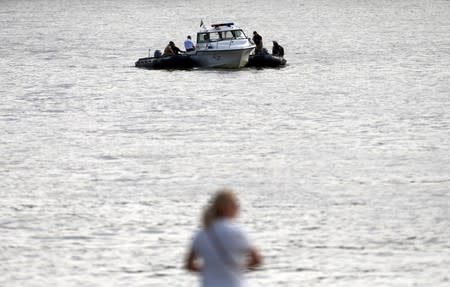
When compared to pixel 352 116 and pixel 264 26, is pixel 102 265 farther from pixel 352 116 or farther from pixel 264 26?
pixel 264 26

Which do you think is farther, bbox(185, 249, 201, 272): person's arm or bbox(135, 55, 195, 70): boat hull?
bbox(135, 55, 195, 70): boat hull

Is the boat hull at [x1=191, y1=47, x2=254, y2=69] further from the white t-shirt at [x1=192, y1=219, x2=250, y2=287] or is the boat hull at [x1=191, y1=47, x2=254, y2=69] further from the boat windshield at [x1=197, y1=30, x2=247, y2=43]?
the white t-shirt at [x1=192, y1=219, x2=250, y2=287]

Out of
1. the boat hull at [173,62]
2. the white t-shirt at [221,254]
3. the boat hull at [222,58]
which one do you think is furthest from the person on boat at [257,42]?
the white t-shirt at [221,254]

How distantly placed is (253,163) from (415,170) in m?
4.13

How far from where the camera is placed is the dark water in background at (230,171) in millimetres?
19750

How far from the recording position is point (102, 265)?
19.5m

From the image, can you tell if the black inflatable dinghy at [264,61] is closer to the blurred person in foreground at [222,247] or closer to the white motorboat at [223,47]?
the white motorboat at [223,47]

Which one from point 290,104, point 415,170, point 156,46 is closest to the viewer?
point 415,170

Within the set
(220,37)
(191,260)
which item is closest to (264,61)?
(220,37)

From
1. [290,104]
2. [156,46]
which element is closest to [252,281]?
[290,104]

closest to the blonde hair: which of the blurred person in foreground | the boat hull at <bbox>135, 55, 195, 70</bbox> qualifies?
the blurred person in foreground

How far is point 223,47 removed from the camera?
184ft

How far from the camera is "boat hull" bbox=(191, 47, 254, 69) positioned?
56.0m

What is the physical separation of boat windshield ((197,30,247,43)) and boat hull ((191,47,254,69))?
0.57 m
